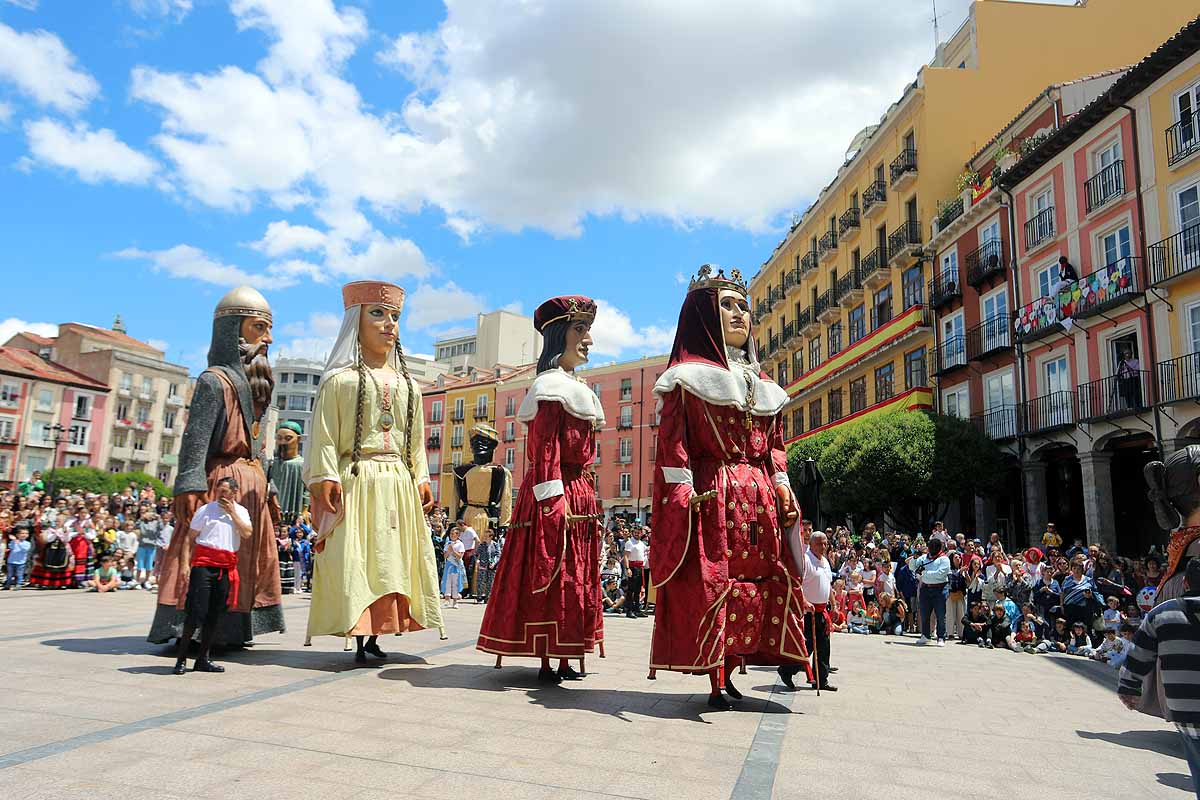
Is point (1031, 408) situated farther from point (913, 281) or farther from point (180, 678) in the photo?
point (180, 678)

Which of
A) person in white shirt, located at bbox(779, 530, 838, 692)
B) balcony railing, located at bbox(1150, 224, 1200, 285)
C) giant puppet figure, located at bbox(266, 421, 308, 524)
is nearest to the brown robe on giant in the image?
person in white shirt, located at bbox(779, 530, 838, 692)

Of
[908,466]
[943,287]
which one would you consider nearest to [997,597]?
[908,466]

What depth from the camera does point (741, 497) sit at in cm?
538

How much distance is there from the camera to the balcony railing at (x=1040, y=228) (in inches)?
987

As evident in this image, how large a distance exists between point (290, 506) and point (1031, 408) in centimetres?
2140

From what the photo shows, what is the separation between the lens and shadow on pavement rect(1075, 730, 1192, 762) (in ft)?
17.4

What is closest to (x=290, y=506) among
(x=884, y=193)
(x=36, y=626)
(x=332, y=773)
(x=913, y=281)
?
(x=36, y=626)

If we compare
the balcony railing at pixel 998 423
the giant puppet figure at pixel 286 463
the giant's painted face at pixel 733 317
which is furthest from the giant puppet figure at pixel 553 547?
the balcony railing at pixel 998 423

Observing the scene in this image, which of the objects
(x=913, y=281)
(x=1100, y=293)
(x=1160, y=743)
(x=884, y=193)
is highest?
(x=884, y=193)

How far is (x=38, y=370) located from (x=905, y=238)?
2291 inches

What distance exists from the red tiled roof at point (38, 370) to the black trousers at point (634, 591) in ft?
189

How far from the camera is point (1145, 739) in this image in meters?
5.63

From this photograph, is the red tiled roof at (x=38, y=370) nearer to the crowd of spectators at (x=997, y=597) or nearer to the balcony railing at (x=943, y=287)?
the balcony railing at (x=943, y=287)

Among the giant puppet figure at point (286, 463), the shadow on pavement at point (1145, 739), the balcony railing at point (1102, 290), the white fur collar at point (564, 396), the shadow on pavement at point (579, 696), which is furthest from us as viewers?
the balcony railing at point (1102, 290)
